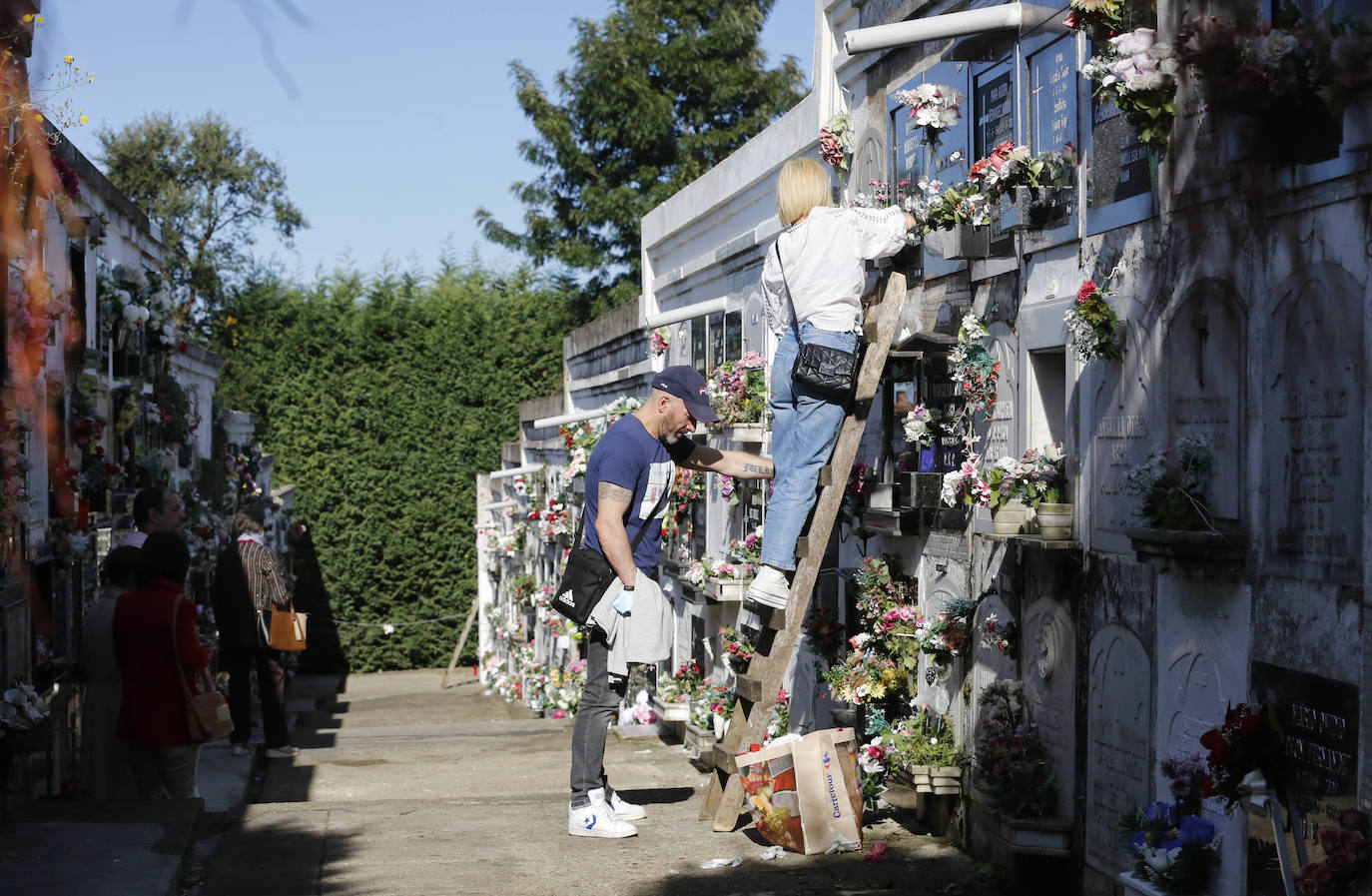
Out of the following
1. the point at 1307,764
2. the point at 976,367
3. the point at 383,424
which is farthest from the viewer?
the point at 383,424

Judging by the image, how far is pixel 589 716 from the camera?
623 cm

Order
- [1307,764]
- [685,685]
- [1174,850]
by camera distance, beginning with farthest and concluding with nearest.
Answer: [685,685] → [1174,850] → [1307,764]

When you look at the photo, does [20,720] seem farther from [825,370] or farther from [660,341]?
[660,341]

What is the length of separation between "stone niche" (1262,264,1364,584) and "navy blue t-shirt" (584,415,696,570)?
2802 mm

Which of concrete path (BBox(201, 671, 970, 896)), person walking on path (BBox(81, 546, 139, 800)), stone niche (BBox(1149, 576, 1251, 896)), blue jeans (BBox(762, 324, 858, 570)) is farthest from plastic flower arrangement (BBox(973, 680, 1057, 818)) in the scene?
person walking on path (BBox(81, 546, 139, 800))

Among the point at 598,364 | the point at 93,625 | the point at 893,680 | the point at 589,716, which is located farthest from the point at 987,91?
the point at 598,364

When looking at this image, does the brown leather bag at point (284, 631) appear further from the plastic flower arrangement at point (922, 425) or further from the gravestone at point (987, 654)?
the gravestone at point (987, 654)

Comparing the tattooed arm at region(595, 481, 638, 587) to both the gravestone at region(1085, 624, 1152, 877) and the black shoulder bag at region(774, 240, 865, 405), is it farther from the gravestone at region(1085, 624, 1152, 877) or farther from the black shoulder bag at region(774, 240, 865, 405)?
the gravestone at region(1085, 624, 1152, 877)

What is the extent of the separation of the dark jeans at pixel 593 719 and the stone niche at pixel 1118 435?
86.3 inches

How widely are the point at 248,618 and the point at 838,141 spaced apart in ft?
17.1

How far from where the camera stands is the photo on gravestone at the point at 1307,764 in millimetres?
3740

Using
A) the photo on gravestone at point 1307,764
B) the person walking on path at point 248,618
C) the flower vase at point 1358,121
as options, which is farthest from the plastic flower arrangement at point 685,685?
the flower vase at point 1358,121

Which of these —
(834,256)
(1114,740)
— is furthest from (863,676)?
(834,256)

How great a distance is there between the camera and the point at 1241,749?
393 cm
